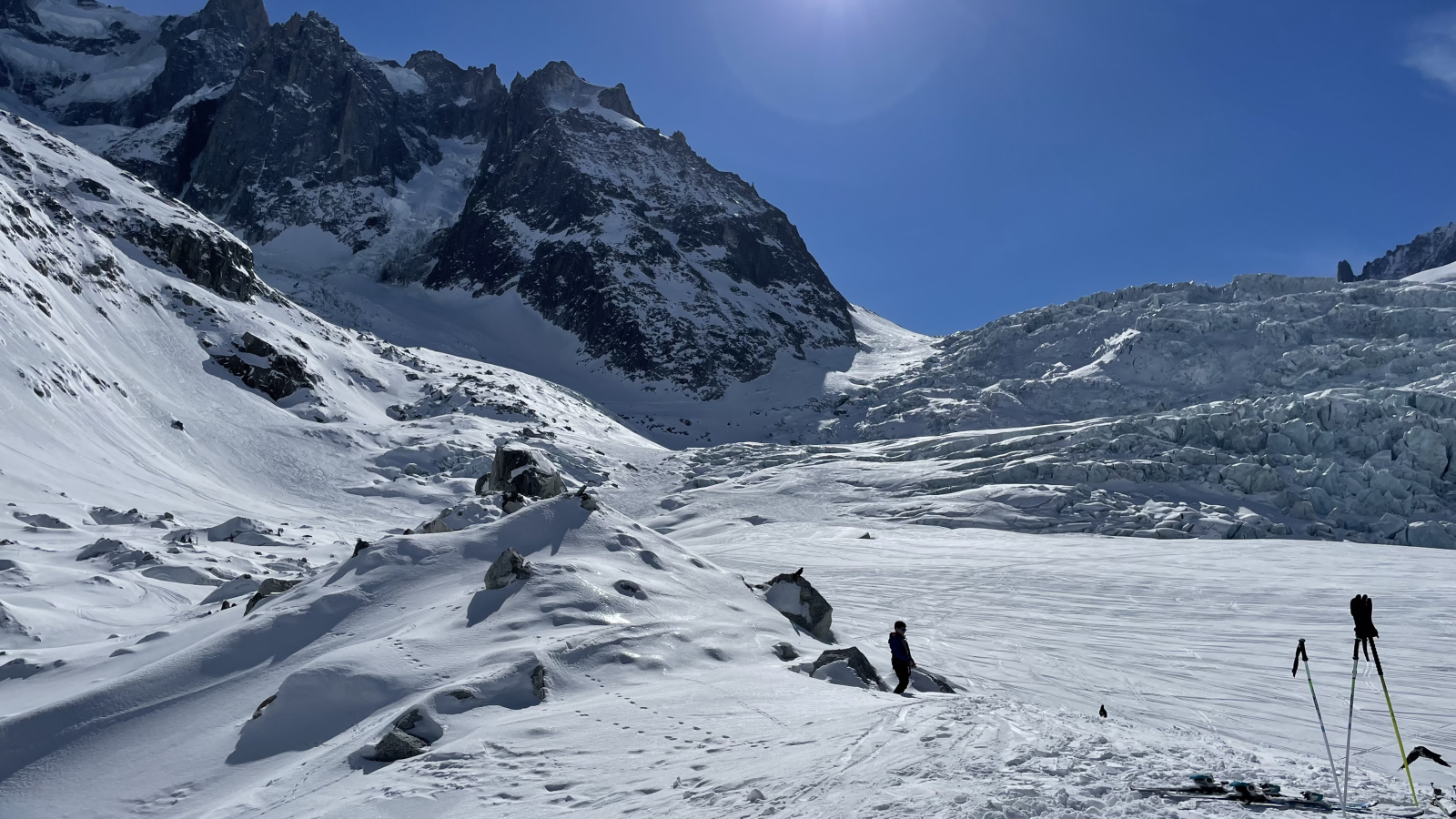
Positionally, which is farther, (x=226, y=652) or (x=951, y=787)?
(x=226, y=652)

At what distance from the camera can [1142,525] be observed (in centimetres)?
3444

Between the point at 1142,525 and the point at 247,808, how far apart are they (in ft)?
113

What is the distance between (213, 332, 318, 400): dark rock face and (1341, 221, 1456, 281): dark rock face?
12674 centimetres

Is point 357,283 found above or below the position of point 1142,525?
above

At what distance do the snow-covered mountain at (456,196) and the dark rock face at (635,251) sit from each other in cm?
39

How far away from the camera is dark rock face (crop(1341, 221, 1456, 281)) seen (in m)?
114

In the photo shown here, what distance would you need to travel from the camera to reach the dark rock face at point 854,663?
12.4m

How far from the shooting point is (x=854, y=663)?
1270 centimetres

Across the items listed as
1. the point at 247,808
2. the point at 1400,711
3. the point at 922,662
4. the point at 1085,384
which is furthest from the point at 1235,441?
the point at 247,808

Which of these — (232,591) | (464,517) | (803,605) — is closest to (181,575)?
(232,591)

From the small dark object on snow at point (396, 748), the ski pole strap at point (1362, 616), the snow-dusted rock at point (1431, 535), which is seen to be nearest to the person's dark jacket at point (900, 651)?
the ski pole strap at point (1362, 616)

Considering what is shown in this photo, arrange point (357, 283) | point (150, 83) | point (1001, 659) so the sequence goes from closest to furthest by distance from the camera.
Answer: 1. point (1001, 659)
2. point (357, 283)
3. point (150, 83)

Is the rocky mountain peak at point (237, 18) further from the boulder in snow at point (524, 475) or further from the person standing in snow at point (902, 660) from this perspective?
the person standing in snow at point (902, 660)

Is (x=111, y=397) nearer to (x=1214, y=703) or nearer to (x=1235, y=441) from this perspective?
(x=1214, y=703)
